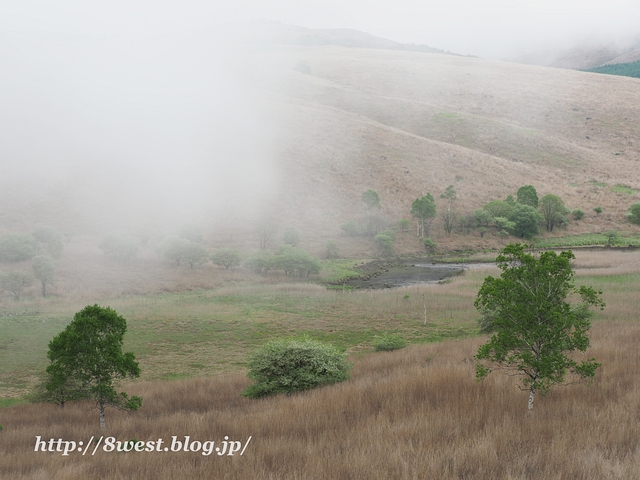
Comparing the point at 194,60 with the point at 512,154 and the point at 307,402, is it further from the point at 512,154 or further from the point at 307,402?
the point at 307,402

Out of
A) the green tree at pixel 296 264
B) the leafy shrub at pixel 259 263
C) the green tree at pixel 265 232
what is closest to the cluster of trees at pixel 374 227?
the green tree at pixel 265 232

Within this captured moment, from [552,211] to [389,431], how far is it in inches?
2882

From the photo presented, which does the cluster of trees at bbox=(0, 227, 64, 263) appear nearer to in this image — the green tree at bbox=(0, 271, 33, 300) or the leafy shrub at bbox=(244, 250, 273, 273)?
the green tree at bbox=(0, 271, 33, 300)

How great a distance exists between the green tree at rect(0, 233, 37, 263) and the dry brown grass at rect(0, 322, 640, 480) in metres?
39.7

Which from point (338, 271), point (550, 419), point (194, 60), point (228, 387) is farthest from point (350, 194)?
point (194, 60)

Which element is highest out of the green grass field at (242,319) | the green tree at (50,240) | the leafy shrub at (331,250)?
the green tree at (50,240)

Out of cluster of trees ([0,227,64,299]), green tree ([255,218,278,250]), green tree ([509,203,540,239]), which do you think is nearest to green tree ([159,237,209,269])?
green tree ([255,218,278,250])

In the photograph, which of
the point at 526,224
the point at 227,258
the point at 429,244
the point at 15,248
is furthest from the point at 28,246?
the point at 526,224

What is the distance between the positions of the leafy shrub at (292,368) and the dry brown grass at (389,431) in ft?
3.19

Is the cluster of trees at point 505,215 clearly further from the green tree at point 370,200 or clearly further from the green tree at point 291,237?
the green tree at point 291,237

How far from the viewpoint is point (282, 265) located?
47.7 metres

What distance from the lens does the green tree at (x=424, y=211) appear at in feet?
215

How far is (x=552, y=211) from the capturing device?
231 feet

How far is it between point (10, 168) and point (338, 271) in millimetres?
60990
